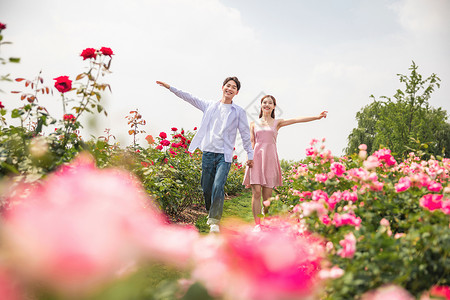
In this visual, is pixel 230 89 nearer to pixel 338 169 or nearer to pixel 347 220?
pixel 338 169

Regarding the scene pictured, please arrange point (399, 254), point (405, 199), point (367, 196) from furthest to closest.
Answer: point (367, 196) → point (405, 199) → point (399, 254)

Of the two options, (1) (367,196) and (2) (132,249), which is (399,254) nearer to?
(1) (367,196)

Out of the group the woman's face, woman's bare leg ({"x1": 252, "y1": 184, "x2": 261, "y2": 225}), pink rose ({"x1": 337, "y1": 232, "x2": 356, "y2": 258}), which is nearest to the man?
woman's bare leg ({"x1": 252, "y1": 184, "x2": 261, "y2": 225})

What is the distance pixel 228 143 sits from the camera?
3.87 m

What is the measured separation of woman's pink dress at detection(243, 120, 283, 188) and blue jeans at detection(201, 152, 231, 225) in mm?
562

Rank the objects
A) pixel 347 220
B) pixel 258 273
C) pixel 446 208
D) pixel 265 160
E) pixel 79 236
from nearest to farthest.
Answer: pixel 79 236, pixel 258 273, pixel 446 208, pixel 347 220, pixel 265 160

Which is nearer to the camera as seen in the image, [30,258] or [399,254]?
[30,258]

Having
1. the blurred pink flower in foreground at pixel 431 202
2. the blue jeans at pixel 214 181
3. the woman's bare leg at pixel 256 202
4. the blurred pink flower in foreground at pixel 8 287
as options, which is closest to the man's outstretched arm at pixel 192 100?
the blue jeans at pixel 214 181

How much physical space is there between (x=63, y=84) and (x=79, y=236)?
6.80 ft

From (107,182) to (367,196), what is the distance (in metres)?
1.68

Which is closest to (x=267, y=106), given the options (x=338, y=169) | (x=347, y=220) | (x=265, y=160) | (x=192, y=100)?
(x=265, y=160)

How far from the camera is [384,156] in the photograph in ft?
7.48

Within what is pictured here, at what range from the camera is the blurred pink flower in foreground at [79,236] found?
46cm

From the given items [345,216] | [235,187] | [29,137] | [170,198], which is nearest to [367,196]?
[345,216]
